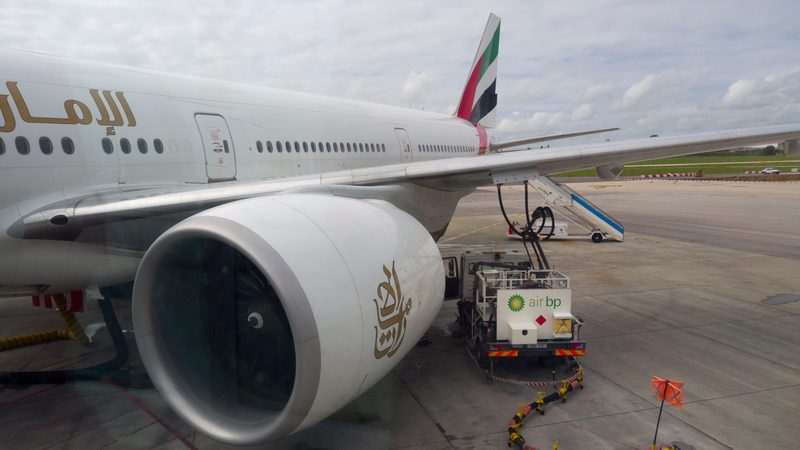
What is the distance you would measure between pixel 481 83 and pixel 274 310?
15.2 meters

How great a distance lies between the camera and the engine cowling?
3.35 meters

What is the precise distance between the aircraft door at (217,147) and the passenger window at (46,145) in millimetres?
1789

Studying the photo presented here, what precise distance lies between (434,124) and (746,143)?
8370mm

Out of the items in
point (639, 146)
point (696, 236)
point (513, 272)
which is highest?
point (639, 146)

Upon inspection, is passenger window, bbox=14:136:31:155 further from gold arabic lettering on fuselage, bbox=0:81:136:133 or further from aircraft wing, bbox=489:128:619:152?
aircraft wing, bbox=489:128:619:152

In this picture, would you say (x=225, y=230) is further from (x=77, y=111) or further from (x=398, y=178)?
(x=77, y=111)

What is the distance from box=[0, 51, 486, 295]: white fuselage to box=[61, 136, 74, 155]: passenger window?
0.02 meters

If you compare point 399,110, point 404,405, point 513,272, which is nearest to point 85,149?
point 404,405

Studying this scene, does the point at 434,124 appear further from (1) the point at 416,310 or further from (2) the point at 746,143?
(1) the point at 416,310

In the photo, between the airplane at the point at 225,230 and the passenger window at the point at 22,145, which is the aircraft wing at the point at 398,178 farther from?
→ the passenger window at the point at 22,145

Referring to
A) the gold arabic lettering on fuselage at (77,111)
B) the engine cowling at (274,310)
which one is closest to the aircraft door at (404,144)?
the gold arabic lettering on fuselage at (77,111)

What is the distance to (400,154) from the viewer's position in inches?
463

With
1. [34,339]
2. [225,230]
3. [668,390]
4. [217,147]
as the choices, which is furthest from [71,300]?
[668,390]

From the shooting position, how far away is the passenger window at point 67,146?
5.05 meters
